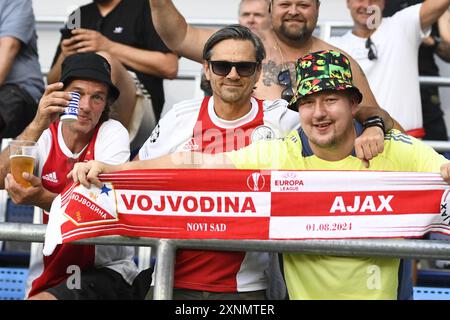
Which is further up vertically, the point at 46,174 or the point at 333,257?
the point at 46,174

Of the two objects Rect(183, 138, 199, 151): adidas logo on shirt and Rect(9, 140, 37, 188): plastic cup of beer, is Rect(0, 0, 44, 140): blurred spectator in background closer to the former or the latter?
Rect(9, 140, 37, 188): plastic cup of beer

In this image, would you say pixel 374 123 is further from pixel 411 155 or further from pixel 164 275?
pixel 164 275

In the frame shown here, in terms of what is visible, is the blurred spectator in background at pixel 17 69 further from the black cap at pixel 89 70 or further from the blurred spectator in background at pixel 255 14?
the blurred spectator in background at pixel 255 14

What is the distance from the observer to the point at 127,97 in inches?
192

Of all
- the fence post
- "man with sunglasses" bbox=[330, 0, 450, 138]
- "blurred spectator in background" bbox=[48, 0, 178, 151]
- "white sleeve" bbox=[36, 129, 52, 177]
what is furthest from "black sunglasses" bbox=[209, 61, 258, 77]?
"man with sunglasses" bbox=[330, 0, 450, 138]

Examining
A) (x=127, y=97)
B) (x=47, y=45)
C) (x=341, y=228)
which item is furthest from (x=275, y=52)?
(x=47, y=45)

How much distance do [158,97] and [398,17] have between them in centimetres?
160

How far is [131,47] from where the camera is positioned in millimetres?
5395

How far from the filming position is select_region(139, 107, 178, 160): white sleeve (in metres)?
3.88

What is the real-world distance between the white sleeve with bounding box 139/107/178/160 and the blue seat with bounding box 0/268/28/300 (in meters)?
1.46

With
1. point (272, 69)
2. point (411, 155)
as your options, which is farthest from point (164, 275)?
point (272, 69)

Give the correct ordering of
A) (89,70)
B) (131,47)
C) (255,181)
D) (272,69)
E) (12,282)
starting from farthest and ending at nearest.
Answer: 1. (131,47)
2. (12,282)
3. (272,69)
4. (89,70)
5. (255,181)

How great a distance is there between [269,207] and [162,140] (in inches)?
29.9
